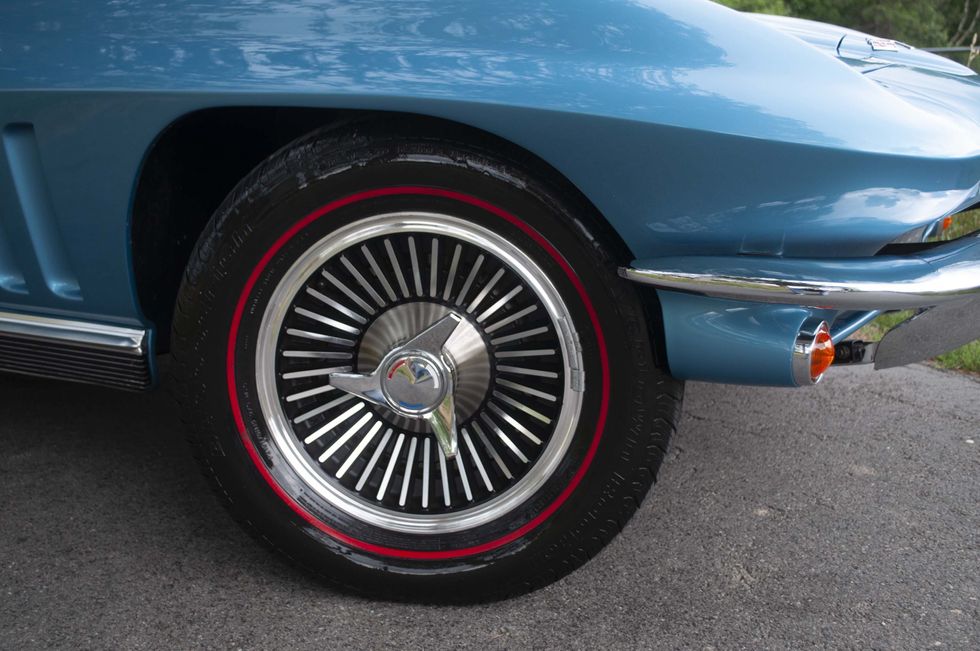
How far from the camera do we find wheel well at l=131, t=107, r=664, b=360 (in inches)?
71.1

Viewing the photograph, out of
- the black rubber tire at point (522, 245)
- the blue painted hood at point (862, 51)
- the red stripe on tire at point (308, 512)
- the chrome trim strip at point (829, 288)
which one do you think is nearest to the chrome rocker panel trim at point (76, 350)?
the black rubber tire at point (522, 245)

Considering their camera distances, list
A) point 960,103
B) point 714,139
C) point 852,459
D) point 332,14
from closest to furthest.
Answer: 1. point 714,139
2. point 332,14
3. point 960,103
4. point 852,459

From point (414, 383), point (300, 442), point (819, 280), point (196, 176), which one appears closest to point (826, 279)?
point (819, 280)

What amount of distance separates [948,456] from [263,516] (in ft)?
6.86

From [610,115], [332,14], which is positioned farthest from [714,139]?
[332,14]

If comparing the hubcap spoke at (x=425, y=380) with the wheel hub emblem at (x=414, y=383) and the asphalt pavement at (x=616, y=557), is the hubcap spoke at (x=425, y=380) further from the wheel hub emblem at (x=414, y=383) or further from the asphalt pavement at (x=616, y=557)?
the asphalt pavement at (x=616, y=557)

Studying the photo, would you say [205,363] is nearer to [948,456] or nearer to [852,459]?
[852,459]

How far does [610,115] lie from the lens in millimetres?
1639

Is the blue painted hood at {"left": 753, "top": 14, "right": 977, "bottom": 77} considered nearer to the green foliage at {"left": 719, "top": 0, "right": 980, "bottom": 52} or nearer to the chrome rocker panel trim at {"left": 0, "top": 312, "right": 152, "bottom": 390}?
the chrome rocker panel trim at {"left": 0, "top": 312, "right": 152, "bottom": 390}

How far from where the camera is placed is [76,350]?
2.06m

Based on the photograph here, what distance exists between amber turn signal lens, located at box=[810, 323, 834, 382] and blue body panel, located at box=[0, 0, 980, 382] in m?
0.10

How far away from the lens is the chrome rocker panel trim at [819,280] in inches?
63.7

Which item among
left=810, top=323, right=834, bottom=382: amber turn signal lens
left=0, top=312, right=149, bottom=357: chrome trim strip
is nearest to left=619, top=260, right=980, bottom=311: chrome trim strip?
left=810, top=323, right=834, bottom=382: amber turn signal lens

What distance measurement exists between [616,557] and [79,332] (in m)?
1.37
